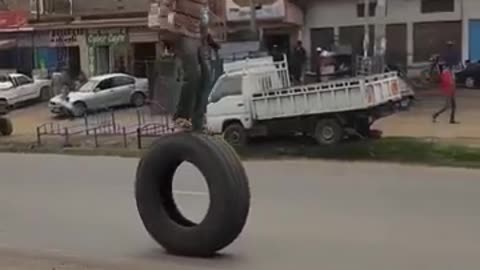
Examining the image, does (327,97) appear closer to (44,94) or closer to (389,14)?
(389,14)

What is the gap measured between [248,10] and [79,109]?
9070 millimetres

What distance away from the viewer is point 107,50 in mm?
44062

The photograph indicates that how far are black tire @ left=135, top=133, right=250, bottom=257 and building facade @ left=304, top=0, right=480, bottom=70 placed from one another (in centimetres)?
2937

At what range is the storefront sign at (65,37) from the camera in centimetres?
4428

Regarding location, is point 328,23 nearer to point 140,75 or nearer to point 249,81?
point 140,75

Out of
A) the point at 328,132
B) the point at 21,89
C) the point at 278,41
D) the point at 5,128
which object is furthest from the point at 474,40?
the point at 21,89

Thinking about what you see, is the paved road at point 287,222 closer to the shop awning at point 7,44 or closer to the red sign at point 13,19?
the red sign at point 13,19

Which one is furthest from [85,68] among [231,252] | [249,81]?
[231,252]

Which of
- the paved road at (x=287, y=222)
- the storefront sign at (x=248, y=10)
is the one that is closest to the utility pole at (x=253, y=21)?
the storefront sign at (x=248, y=10)

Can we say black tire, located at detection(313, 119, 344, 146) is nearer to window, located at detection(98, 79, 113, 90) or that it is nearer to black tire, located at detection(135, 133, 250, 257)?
black tire, located at detection(135, 133, 250, 257)

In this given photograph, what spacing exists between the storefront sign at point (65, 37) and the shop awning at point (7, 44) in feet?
8.34

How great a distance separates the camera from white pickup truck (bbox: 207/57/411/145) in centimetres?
2100

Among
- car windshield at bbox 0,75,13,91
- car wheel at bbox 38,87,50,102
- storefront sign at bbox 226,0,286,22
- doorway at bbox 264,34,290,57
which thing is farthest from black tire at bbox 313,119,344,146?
car wheel at bbox 38,87,50,102

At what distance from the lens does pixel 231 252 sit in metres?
9.05
